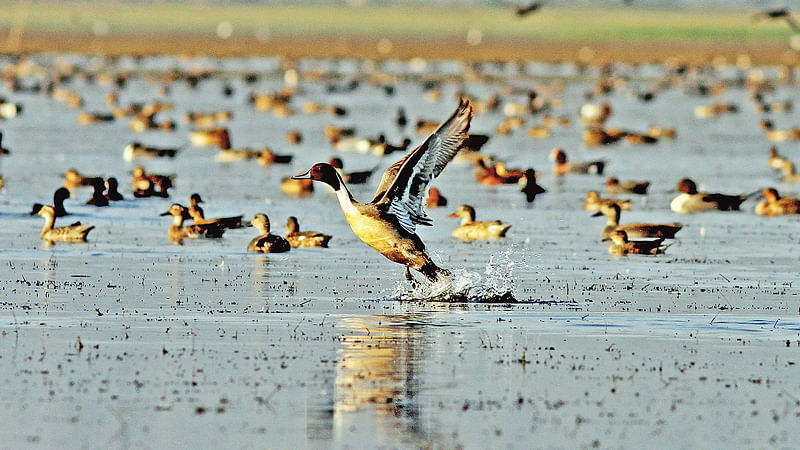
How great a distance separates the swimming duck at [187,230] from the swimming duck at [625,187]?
10.4 meters

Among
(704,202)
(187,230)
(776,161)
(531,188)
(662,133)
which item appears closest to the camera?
(187,230)

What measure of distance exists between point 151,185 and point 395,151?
12.0m

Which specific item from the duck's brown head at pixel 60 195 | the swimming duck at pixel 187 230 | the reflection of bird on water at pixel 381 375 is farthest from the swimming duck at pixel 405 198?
the duck's brown head at pixel 60 195

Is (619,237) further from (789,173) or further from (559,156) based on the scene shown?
(789,173)

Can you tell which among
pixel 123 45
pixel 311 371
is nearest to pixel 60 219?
pixel 311 371

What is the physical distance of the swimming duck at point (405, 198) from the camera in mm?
15922

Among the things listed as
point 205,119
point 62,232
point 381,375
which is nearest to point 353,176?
point 62,232

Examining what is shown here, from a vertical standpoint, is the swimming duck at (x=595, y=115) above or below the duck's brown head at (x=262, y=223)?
above

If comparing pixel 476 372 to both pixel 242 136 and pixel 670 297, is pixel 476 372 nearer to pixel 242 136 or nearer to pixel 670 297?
pixel 670 297

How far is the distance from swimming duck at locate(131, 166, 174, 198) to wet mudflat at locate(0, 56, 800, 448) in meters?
0.24

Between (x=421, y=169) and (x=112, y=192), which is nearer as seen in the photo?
(x=421, y=169)

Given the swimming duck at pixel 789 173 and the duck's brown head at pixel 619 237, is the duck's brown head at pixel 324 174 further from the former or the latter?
the swimming duck at pixel 789 173

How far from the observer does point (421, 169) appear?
16.1 meters

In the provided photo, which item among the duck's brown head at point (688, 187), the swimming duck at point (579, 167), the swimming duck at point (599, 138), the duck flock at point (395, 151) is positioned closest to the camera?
the duck flock at point (395, 151)
